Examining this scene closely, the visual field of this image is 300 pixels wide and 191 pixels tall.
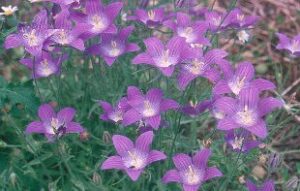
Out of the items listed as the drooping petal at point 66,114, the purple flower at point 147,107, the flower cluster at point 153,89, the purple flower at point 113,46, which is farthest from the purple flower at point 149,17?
the drooping petal at point 66,114

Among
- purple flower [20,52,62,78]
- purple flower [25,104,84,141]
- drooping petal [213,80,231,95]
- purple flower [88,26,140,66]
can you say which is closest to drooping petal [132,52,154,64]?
purple flower [88,26,140,66]

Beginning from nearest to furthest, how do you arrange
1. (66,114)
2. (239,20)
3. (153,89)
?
1. (153,89)
2. (66,114)
3. (239,20)

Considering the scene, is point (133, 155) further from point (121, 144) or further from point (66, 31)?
point (66, 31)

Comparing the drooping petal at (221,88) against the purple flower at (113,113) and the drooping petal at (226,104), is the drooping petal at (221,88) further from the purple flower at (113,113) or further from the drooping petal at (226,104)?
the purple flower at (113,113)

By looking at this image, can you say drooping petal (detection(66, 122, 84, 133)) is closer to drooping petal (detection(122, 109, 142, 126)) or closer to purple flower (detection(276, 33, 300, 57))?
drooping petal (detection(122, 109, 142, 126))

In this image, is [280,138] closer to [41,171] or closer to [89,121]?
[89,121]

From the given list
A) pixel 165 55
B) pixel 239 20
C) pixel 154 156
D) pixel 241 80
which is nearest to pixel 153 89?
pixel 165 55
